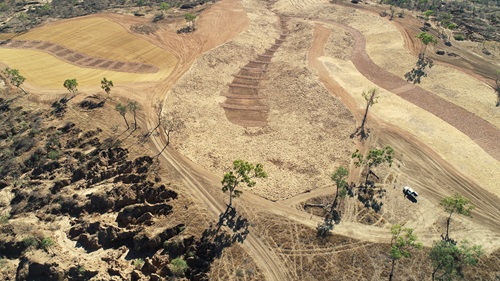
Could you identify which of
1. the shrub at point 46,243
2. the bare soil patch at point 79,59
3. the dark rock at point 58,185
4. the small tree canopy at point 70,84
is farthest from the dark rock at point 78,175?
the bare soil patch at point 79,59

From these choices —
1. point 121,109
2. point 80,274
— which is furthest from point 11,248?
point 121,109

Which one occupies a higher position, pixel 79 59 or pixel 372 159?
pixel 79 59

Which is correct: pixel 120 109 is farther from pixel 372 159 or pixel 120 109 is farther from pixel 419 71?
pixel 419 71

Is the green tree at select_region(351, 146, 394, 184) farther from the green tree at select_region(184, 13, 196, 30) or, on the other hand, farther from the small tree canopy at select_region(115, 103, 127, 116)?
the green tree at select_region(184, 13, 196, 30)

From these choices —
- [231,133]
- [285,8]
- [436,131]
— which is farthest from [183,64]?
[436,131]

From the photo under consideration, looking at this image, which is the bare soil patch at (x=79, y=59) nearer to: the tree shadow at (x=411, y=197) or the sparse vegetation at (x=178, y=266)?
the sparse vegetation at (x=178, y=266)

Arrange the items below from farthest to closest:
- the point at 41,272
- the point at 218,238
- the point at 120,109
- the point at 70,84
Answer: the point at 70,84
the point at 120,109
the point at 218,238
the point at 41,272

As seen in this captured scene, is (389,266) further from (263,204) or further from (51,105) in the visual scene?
(51,105)

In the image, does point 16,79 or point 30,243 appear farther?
point 16,79
